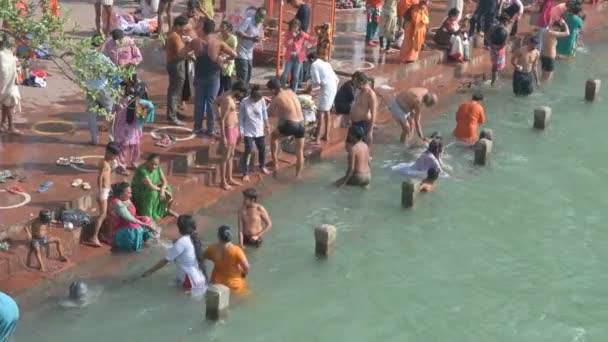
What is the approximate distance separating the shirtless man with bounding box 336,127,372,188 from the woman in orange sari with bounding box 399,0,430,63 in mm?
5328

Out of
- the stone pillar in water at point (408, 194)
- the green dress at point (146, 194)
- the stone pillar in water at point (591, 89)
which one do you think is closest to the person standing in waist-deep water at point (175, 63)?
the green dress at point (146, 194)

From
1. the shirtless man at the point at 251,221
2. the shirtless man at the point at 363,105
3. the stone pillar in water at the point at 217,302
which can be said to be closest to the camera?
the stone pillar in water at the point at 217,302

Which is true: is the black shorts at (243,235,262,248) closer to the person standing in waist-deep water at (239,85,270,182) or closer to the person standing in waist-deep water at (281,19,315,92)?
the person standing in waist-deep water at (239,85,270,182)

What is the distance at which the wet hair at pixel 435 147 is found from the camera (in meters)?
14.8

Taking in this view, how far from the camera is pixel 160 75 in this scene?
17.4 meters

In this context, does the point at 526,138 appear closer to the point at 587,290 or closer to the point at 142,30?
the point at 587,290

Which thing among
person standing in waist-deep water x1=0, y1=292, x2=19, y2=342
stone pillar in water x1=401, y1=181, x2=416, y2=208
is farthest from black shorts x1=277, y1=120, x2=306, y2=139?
person standing in waist-deep water x1=0, y1=292, x2=19, y2=342

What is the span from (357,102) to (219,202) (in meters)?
2.89

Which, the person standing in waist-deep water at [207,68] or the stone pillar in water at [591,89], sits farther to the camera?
the stone pillar in water at [591,89]

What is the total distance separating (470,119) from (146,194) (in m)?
6.37

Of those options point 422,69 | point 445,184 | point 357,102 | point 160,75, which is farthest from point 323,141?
point 422,69

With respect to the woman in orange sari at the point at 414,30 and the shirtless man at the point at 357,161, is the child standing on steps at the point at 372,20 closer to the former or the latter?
the woman in orange sari at the point at 414,30

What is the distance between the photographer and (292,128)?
46.2 ft

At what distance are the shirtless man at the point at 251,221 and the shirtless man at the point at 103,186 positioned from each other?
1.60 meters
